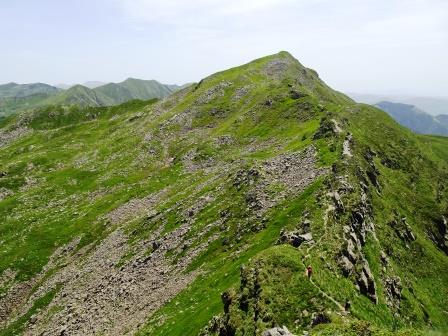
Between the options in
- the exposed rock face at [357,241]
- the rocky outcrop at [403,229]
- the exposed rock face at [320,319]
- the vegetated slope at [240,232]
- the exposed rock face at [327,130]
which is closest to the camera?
the exposed rock face at [320,319]

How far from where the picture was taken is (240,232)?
6169 centimetres

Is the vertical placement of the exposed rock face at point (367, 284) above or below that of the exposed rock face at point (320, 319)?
below

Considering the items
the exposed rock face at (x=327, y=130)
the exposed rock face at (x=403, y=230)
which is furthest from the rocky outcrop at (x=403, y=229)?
the exposed rock face at (x=327, y=130)

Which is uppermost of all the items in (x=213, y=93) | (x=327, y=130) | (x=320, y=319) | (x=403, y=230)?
(x=213, y=93)

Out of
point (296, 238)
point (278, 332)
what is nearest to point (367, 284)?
point (296, 238)

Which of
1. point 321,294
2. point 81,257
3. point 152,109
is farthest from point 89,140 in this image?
point 321,294

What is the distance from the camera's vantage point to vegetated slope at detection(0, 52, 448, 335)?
4007cm

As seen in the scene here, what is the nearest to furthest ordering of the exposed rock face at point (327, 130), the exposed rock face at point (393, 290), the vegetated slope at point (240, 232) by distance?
the vegetated slope at point (240, 232) < the exposed rock face at point (393, 290) < the exposed rock face at point (327, 130)

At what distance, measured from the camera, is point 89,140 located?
165375 mm

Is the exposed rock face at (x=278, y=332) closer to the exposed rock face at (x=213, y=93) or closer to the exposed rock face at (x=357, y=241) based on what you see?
the exposed rock face at (x=357, y=241)

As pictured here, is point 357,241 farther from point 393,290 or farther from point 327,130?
point 327,130

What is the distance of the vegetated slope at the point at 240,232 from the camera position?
131ft

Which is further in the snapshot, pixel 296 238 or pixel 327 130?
pixel 327 130

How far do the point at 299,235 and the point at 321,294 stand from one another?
11835 mm
